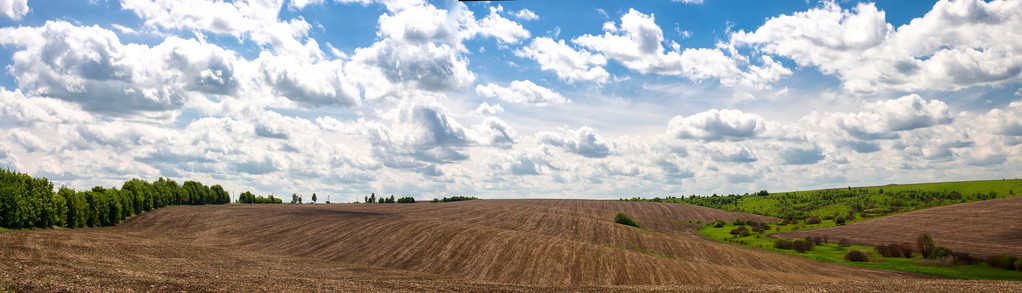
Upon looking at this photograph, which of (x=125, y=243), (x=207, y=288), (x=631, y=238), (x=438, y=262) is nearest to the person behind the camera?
(x=207, y=288)

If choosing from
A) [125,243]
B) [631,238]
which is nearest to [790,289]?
[631,238]

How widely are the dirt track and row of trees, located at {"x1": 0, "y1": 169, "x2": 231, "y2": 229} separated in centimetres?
358

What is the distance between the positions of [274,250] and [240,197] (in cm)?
11801

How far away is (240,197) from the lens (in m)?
164

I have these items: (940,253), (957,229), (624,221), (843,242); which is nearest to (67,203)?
(624,221)

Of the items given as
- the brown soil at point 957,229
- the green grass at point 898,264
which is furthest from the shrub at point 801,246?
the brown soil at point 957,229

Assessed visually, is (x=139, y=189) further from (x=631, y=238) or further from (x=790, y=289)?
(x=790, y=289)

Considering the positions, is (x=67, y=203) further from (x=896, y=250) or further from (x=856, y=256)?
(x=896, y=250)

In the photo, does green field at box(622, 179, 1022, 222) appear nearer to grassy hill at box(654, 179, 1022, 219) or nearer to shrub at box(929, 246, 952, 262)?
grassy hill at box(654, 179, 1022, 219)

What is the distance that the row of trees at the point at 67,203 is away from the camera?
53.1m

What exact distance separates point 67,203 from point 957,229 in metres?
123

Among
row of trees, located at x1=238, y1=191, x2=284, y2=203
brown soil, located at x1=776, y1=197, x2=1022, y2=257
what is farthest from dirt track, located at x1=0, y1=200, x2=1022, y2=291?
row of trees, located at x1=238, y1=191, x2=284, y2=203

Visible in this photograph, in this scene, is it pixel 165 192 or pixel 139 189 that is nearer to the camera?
pixel 139 189

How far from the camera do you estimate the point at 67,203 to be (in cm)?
6525
